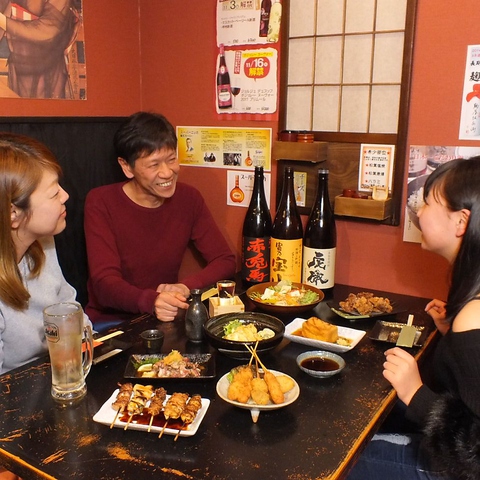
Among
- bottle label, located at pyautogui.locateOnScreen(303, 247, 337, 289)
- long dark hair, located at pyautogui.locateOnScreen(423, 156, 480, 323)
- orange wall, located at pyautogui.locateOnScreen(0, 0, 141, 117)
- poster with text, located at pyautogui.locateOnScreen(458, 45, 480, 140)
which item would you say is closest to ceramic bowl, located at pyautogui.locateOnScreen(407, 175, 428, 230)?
poster with text, located at pyautogui.locateOnScreen(458, 45, 480, 140)

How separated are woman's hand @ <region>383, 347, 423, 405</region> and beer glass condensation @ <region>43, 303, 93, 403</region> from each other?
0.74 m

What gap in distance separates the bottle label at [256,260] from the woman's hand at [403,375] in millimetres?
809

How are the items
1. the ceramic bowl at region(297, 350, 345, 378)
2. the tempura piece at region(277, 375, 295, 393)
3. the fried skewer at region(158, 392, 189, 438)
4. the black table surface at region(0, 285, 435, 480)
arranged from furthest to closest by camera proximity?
the ceramic bowl at region(297, 350, 345, 378) < the tempura piece at region(277, 375, 295, 393) < the fried skewer at region(158, 392, 189, 438) < the black table surface at region(0, 285, 435, 480)

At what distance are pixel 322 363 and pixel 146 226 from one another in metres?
1.15

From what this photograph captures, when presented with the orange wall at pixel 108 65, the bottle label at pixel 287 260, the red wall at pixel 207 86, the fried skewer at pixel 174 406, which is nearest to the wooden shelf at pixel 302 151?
the red wall at pixel 207 86

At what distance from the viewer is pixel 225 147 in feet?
7.64

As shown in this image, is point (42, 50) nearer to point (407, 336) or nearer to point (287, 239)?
point (287, 239)

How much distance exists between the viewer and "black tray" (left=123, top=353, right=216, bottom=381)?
121cm

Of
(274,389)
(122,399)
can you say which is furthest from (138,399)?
(274,389)

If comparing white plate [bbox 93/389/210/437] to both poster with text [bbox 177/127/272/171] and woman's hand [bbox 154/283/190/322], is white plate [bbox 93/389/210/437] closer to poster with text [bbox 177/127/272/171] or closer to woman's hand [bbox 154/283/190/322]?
woman's hand [bbox 154/283/190/322]

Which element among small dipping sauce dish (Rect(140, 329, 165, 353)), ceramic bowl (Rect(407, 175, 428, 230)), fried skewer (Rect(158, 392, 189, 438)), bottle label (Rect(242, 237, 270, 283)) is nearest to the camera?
fried skewer (Rect(158, 392, 189, 438))

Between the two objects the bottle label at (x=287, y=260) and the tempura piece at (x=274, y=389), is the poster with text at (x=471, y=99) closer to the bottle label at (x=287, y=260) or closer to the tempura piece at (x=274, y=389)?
the bottle label at (x=287, y=260)

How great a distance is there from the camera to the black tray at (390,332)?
4.87 feet

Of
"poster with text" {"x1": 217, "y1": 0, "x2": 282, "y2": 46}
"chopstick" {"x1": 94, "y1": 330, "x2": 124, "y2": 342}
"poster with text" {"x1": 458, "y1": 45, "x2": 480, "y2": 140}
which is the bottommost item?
"chopstick" {"x1": 94, "y1": 330, "x2": 124, "y2": 342}
